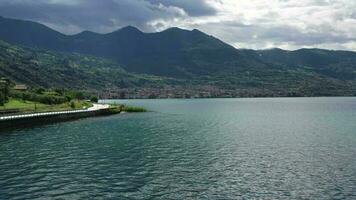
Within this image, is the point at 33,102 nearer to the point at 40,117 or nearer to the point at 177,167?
the point at 40,117

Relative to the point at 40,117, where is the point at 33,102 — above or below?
above

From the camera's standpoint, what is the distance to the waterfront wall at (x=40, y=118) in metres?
109

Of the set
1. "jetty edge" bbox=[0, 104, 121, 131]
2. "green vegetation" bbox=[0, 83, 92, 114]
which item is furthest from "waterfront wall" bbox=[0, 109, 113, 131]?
"green vegetation" bbox=[0, 83, 92, 114]

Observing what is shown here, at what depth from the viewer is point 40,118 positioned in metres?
127

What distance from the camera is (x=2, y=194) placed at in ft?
132

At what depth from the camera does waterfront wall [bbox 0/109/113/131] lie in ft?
356

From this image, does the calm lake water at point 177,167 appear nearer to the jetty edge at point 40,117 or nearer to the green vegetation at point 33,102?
the jetty edge at point 40,117

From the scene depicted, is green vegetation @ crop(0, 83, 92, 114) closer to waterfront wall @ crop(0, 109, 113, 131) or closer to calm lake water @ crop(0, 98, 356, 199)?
waterfront wall @ crop(0, 109, 113, 131)

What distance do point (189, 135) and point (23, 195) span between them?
55.8 m

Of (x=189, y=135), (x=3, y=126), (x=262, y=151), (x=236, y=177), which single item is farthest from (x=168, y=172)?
(x=3, y=126)

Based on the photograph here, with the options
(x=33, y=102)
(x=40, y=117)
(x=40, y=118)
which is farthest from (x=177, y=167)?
(x=33, y=102)

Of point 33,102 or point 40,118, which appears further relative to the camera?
point 33,102

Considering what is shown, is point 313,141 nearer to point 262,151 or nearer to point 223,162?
point 262,151

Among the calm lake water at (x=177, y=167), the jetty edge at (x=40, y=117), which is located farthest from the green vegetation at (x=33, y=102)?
the calm lake water at (x=177, y=167)
